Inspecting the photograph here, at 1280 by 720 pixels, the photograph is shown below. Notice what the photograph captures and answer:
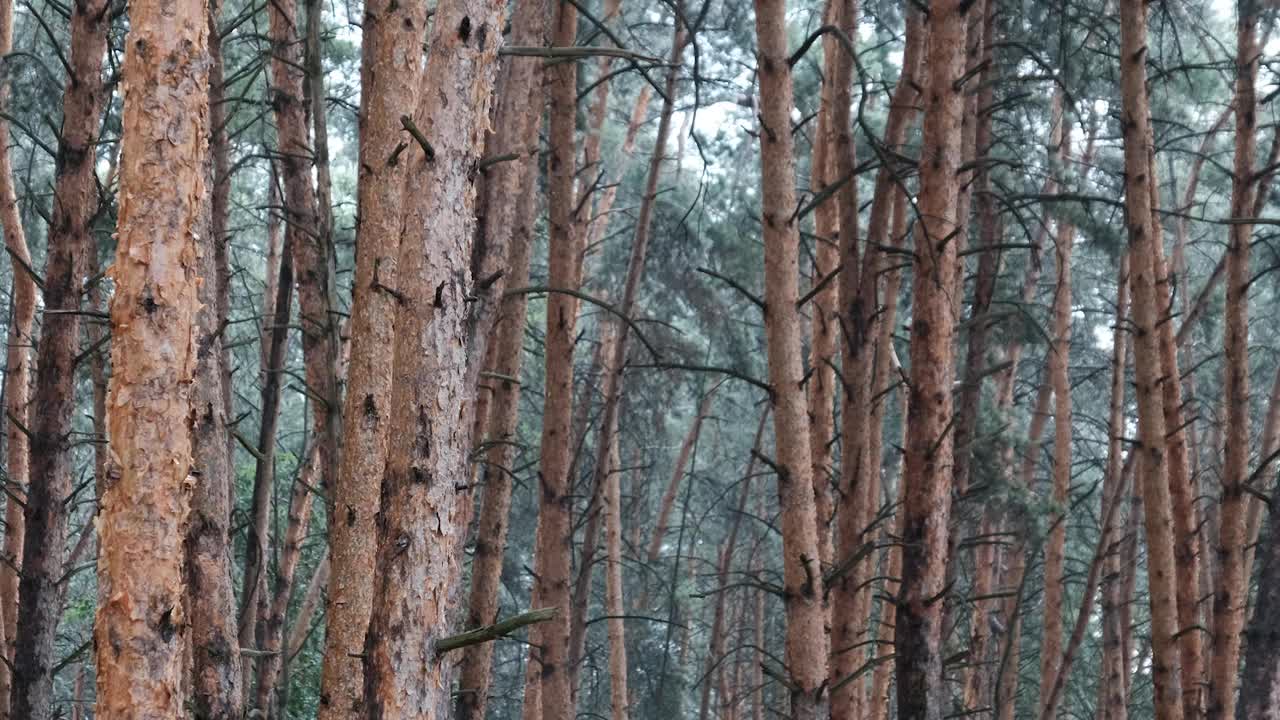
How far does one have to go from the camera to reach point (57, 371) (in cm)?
533

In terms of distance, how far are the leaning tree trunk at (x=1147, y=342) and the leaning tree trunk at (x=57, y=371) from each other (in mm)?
4324

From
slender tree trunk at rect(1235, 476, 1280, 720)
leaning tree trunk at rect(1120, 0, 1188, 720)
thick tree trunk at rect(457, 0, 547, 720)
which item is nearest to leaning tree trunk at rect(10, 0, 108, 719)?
thick tree trunk at rect(457, 0, 547, 720)

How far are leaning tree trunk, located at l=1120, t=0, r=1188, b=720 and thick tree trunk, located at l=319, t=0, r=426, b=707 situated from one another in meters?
3.06

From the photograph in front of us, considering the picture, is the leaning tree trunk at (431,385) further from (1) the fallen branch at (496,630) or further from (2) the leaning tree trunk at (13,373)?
(2) the leaning tree trunk at (13,373)

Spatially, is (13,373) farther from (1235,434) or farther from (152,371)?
(1235,434)

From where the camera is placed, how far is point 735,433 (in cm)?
2936

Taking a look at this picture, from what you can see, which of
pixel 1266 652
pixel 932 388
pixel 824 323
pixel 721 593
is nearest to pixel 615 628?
pixel 721 593

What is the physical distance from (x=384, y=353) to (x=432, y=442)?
1.40 metres

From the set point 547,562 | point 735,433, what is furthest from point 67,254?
point 735,433

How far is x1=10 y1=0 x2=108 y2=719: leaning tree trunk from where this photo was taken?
5.22 m

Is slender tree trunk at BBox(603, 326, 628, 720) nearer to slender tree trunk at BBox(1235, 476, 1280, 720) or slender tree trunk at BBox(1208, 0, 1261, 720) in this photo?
slender tree trunk at BBox(1208, 0, 1261, 720)

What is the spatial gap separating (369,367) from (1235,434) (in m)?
4.45

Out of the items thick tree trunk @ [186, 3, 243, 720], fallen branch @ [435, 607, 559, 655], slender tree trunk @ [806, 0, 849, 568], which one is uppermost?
slender tree trunk @ [806, 0, 849, 568]

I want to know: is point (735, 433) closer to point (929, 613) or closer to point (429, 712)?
point (929, 613)
